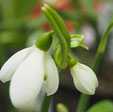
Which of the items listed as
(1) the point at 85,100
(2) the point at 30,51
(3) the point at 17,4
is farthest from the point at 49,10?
(3) the point at 17,4

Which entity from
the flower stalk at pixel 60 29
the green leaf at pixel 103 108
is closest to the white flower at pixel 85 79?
the flower stalk at pixel 60 29

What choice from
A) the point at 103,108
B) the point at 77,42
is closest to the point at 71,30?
the point at 103,108

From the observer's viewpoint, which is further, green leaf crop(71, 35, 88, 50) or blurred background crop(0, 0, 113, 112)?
blurred background crop(0, 0, 113, 112)

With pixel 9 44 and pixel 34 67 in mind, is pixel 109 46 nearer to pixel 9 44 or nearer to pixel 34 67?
pixel 9 44

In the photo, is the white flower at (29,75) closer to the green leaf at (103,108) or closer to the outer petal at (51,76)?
the outer petal at (51,76)

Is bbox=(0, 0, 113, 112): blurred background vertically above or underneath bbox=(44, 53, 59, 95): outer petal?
underneath

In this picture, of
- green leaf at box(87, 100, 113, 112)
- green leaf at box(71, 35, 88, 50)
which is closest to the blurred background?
green leaf at box(87, 100, 113, 112)

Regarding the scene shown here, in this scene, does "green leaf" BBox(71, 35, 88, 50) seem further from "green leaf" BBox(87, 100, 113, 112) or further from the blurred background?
the blurred background

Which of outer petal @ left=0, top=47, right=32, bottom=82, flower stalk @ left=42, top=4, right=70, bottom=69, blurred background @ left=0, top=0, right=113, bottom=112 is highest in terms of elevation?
flower stalk @ left=42, top=4, right=70, bottom=69

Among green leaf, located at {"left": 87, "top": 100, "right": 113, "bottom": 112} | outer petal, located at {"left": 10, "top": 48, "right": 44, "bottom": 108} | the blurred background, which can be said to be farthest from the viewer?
the blurred background
